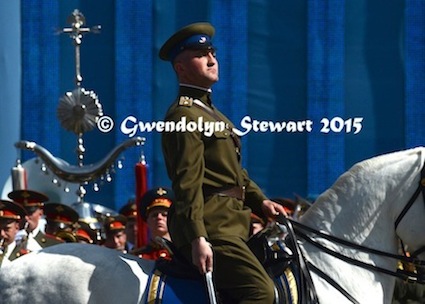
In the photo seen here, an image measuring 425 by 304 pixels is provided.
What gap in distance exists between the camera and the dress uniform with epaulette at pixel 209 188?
6262 mm

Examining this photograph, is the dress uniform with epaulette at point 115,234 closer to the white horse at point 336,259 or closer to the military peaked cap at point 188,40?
the white horse at point 336,259

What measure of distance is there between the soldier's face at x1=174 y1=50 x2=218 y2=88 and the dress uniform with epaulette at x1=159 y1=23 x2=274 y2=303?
0.03 meters

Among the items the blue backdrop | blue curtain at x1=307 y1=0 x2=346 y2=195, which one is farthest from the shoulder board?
blue curtain at x1=307 y1=0 x2=346 y2=195

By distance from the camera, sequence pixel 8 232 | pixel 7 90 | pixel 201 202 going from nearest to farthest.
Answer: pixel 201 202 < pixel 8 232 < pixel 7 90

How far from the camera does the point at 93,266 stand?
6.51 meters

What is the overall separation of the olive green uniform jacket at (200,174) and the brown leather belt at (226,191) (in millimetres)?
20

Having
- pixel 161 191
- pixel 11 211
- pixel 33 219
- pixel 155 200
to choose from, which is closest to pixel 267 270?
pixel 155 200

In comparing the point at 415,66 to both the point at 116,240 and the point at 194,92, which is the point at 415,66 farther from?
the point at 194,92

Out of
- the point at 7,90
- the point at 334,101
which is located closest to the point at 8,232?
the point at 7,90

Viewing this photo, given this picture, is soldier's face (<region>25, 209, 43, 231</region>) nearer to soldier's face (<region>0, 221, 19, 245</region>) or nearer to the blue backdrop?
soldier's face (<region>0, 221, 19, 245</region>)

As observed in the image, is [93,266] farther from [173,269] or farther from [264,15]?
[264,15]

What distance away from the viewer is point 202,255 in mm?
6137

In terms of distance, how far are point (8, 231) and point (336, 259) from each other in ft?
13.8

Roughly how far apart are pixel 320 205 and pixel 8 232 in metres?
4.14
